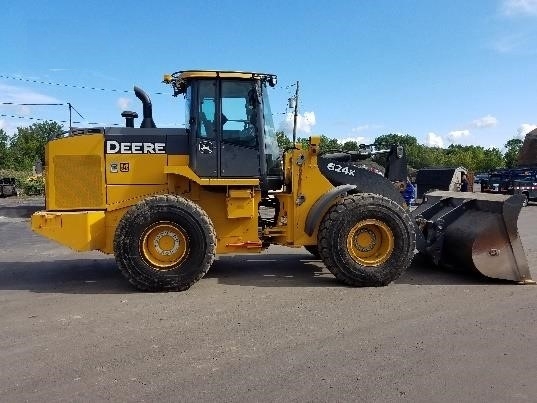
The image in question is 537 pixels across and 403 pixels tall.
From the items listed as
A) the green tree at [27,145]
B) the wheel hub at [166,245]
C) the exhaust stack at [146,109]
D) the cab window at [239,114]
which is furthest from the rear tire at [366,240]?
the green tree at [27,145]

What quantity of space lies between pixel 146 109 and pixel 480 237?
5.18 meters

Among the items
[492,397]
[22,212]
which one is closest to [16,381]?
[492,397]

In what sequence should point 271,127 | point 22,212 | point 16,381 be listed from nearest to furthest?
point 16,381
point 271,127
point 22,212

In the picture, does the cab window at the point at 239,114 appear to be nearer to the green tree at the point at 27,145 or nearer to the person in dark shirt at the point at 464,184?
the person in dark shirt at the point at 464,184

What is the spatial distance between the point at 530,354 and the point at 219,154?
4535mm

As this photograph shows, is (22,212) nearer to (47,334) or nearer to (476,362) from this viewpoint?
(47,334)

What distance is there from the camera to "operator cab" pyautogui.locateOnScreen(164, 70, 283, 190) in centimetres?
734

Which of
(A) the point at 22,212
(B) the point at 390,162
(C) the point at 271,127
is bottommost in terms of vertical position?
(A) the point at 22,212

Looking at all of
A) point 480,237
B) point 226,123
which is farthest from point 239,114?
point 480,237

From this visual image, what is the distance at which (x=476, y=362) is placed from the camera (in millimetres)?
4359

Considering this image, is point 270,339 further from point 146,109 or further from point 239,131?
point 146,109

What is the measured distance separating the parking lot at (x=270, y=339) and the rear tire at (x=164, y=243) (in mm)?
279

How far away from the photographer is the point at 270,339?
16.2ft

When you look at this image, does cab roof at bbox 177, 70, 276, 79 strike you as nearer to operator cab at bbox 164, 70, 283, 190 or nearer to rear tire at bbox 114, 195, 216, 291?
operator cab at bbox 164, 70, 283, 190
